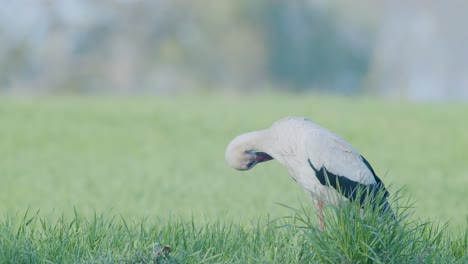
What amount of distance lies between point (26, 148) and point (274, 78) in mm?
19756

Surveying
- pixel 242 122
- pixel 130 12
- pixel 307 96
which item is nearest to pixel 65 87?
pixel 130 12

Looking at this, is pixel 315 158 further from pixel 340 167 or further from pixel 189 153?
pixel 189 153

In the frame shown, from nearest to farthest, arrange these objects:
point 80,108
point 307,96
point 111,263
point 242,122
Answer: point 111,263
point 242,122
point 80,108
point 307,96

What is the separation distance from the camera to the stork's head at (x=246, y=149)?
465cm

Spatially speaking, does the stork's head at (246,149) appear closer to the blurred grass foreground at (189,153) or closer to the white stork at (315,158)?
the white stork at (315,158)

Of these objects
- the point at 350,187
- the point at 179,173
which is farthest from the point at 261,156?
the point at 179,173

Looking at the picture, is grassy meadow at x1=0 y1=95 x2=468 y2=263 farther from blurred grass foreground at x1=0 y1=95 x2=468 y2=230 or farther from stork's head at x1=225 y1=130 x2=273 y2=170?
stork's head at x1=225 y1=130 x2=273 y2=170

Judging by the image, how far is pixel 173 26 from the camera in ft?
117

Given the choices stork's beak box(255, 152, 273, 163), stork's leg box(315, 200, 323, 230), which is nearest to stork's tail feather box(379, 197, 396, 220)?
stork's leg box(315, 200, 323, 230)

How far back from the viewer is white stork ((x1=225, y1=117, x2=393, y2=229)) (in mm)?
4477

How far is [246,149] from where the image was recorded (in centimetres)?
467

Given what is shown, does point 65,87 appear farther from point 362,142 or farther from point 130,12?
point 362,142

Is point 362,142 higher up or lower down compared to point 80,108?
lower down

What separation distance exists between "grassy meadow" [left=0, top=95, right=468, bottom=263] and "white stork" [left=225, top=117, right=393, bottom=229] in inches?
11.0
